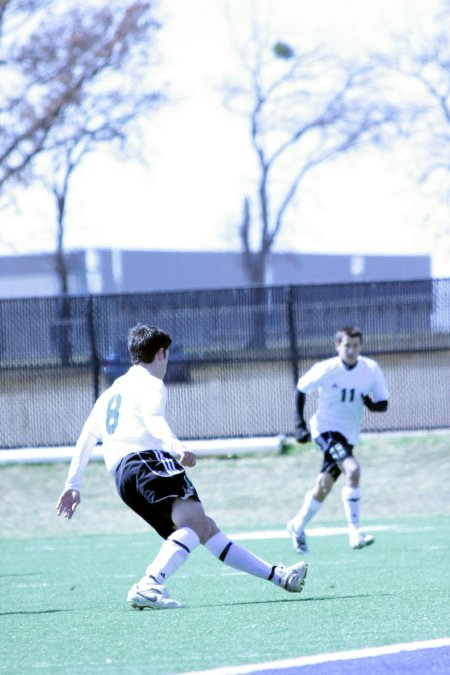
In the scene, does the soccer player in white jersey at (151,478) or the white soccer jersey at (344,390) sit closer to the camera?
the soccer player in white jersey at (151,478)

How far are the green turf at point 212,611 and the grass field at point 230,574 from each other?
0.4 inches


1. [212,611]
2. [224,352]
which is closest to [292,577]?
[212,611]

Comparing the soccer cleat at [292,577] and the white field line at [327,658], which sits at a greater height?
the white field line at [327,658]

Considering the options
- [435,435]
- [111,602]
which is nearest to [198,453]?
[435,435]

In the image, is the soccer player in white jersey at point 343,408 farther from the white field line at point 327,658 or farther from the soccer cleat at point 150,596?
the white field line at point 327,658

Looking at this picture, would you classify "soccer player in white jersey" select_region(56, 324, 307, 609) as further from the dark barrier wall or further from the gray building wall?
the gray building wall

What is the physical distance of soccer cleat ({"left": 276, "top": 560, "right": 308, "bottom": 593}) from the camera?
24.0 feet

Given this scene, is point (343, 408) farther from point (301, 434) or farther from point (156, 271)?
point (156, 271)

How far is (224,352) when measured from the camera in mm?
17375

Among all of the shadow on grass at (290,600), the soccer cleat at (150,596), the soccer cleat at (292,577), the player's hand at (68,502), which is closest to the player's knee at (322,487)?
the shadow on grass at (290,600)

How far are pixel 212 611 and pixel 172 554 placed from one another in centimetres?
50

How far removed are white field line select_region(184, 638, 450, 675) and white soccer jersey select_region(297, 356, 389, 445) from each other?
5.94m

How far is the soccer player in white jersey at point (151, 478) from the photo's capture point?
689cm

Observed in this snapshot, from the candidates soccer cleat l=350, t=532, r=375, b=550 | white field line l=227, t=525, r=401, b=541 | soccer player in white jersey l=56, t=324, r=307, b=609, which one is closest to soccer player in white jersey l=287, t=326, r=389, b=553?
soccer cleat l=350, t=532, r=375, b=550
